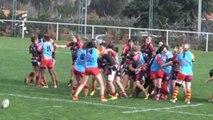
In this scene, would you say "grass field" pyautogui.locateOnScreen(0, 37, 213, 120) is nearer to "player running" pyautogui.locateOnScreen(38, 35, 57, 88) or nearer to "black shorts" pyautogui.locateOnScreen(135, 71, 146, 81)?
"black shorts" pyautogui.locateOnScreen(135, 71, 146, 81)

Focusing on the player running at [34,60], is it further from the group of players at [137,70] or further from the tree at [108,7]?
the tree at [108,7]

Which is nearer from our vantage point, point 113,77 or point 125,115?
point 125,115

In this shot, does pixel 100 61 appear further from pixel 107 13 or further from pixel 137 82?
pixel 107 13

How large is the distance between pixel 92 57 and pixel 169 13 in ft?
148

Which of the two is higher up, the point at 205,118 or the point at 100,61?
the point at 100,61

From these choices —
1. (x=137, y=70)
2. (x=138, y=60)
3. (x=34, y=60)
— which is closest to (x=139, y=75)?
(x=137, y=70)

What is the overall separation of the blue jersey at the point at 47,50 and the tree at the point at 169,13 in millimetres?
39057

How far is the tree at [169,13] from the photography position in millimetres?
59594

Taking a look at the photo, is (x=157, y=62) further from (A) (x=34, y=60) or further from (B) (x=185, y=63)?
(A) (x=34, y=60)

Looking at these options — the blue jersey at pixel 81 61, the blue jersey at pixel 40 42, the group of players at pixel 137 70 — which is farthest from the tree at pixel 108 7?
the blue jersey at pixel 81 61

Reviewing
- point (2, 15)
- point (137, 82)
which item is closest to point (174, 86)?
point (137, 82)

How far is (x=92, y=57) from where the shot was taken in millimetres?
16875

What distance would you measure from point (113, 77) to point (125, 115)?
336cm

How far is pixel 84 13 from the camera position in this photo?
54.8m
